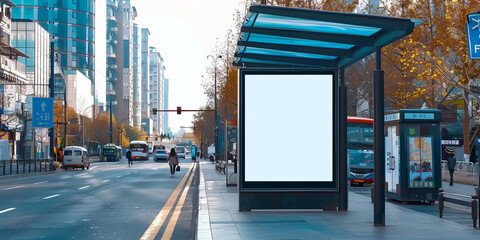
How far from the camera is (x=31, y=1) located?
137500 millimetres

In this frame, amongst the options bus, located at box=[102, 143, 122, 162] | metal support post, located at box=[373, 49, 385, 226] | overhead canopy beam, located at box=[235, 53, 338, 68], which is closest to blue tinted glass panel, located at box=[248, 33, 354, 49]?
overhead canopy beam, located at box=[235, 53, 338, 68]

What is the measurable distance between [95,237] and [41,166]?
1549 inches

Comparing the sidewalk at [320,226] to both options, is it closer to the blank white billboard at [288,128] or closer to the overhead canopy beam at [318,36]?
the blank white billboard at [288,128]

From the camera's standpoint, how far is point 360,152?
33281mm

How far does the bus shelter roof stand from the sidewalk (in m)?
3.17

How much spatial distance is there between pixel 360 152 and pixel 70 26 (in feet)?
391

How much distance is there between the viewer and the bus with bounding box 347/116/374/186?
3319 cm

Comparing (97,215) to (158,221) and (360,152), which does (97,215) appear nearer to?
(158,221)

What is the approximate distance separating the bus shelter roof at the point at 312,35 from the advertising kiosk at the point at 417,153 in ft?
16.8

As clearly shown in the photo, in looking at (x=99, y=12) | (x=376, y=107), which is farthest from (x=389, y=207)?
(x=99, y=12)

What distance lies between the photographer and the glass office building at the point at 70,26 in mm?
138625

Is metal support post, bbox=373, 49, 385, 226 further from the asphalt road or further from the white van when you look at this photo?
the white van

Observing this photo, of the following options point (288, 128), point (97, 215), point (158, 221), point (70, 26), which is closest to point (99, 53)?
point (70, 26)

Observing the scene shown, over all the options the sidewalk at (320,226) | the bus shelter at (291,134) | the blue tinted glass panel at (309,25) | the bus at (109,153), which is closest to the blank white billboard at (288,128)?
the bus shelter at (291,134)
